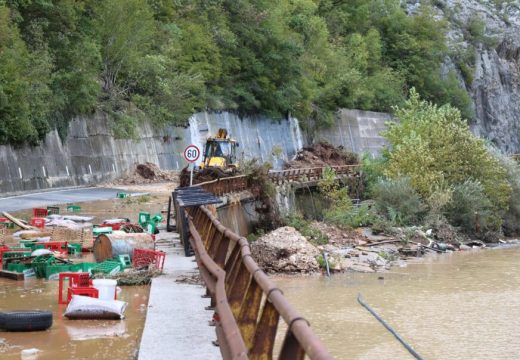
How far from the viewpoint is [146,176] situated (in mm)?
53281

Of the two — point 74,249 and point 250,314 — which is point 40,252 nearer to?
point 74,249

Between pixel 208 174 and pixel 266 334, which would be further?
pixel 208 174

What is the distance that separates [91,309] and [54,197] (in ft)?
87.0

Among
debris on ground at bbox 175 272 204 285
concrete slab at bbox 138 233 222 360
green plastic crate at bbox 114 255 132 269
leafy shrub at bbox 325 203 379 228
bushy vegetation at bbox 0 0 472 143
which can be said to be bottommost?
leafy shrub at bbox 325 203 379 228

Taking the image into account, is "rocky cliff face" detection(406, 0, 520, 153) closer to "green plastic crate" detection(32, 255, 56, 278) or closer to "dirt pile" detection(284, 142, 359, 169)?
"dirt pile" detection(284, 142, 359, 169)

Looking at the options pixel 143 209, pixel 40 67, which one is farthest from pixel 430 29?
pixel 143 209

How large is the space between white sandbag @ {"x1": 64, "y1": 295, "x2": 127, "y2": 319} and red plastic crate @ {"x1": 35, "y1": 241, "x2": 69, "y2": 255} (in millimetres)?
6975

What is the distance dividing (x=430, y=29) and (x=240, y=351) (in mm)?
101267

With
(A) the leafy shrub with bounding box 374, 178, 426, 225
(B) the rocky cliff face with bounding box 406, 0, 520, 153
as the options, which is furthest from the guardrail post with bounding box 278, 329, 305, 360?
(B) the rocky cliff face with bounding box 406, 0, 520, 153

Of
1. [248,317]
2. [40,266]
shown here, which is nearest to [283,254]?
[40,266]

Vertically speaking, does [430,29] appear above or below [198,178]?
above

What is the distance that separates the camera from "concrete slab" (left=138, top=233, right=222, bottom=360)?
974 cm

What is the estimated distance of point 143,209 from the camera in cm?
3353

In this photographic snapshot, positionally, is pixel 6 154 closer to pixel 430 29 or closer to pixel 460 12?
pixel 430 29
